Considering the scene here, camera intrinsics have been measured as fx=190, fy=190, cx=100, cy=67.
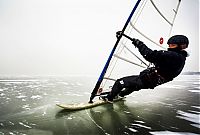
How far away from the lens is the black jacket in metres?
5.32

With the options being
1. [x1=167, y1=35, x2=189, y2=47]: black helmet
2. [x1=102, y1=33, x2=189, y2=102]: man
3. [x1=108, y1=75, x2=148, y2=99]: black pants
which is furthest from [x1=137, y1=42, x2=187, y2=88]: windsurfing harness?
[x1=108, y1=75, x2=148, y2=99]: black pants

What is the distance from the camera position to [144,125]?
5148 mm

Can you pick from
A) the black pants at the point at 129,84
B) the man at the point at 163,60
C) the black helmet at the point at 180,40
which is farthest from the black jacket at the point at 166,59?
the black pants at the point at 129,84

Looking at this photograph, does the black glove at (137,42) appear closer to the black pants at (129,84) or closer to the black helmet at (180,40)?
the black helmet at (180,40)

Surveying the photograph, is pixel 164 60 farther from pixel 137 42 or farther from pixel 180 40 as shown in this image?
pixel 137 42

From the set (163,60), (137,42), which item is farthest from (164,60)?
(137,42)

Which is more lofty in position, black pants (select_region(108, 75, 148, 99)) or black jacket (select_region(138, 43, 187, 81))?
black jacket (select_region(138, 43, 187, 81))

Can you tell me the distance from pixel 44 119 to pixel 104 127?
1.95 metres

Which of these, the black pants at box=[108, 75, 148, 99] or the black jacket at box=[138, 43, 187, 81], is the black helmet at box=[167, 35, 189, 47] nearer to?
the black jacket at box=[138, 43, 187, 81]

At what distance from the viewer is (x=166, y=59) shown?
534 centimetres

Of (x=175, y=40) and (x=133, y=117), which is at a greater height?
(x=175, y=40)

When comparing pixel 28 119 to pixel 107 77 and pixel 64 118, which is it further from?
pixel 107 77

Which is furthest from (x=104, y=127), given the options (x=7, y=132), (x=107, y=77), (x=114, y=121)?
(x=107, y=77)

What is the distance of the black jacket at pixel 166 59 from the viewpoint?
17.4 ft
